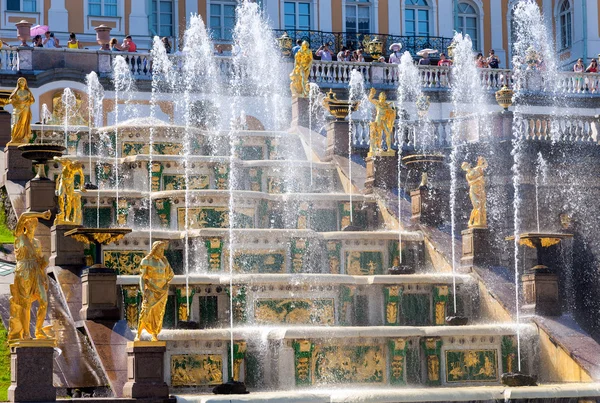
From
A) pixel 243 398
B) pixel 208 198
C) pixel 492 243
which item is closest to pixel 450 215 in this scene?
pixel 492 243

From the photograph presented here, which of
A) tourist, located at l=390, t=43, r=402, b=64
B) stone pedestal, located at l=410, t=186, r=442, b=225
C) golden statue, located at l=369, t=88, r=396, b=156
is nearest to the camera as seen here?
stone pedestal, located at l=410, t=186, r=442, b=225

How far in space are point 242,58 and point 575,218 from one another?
13826 millimetres

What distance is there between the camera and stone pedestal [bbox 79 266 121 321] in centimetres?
2070

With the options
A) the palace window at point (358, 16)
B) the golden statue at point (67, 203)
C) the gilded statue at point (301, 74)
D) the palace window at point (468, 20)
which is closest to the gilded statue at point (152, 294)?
the golden statue at point (67, 203)

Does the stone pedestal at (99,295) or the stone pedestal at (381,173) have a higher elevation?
the stone pedestal at (381,173)

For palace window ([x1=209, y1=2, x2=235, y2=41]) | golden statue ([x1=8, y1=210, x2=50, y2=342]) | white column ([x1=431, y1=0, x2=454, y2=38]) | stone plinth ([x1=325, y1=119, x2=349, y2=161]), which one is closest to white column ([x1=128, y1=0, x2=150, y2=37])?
palace window ([x1=209, y1=2, x2=235, y2=41])

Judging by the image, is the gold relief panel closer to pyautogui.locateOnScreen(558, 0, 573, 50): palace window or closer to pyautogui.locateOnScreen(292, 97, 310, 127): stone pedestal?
pyautogui.locateOnScreen(292, 97, 310, 127): stone pedestal

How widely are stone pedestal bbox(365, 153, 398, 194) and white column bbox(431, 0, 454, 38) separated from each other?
68.3 ft

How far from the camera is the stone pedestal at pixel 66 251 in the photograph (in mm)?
22203

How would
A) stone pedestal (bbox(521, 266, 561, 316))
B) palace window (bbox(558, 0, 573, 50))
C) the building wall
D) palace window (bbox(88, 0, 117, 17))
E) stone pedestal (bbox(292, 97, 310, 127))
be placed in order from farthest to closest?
palace window (bbox(558, 0, 573, 50)), palace window (bbox(88, 0, 117, 17)), the building wall, stone pedestal (bbox(292, 97, 310, 127)), stone pedestal (bbox(521, 266, 561, 316))

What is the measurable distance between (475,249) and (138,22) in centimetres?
2215

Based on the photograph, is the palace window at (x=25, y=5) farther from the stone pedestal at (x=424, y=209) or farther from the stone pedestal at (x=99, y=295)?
the stone pedestal at (x=99, y=295)

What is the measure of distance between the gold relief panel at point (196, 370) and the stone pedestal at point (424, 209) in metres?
6.86

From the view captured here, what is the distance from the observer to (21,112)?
27.5 meters
